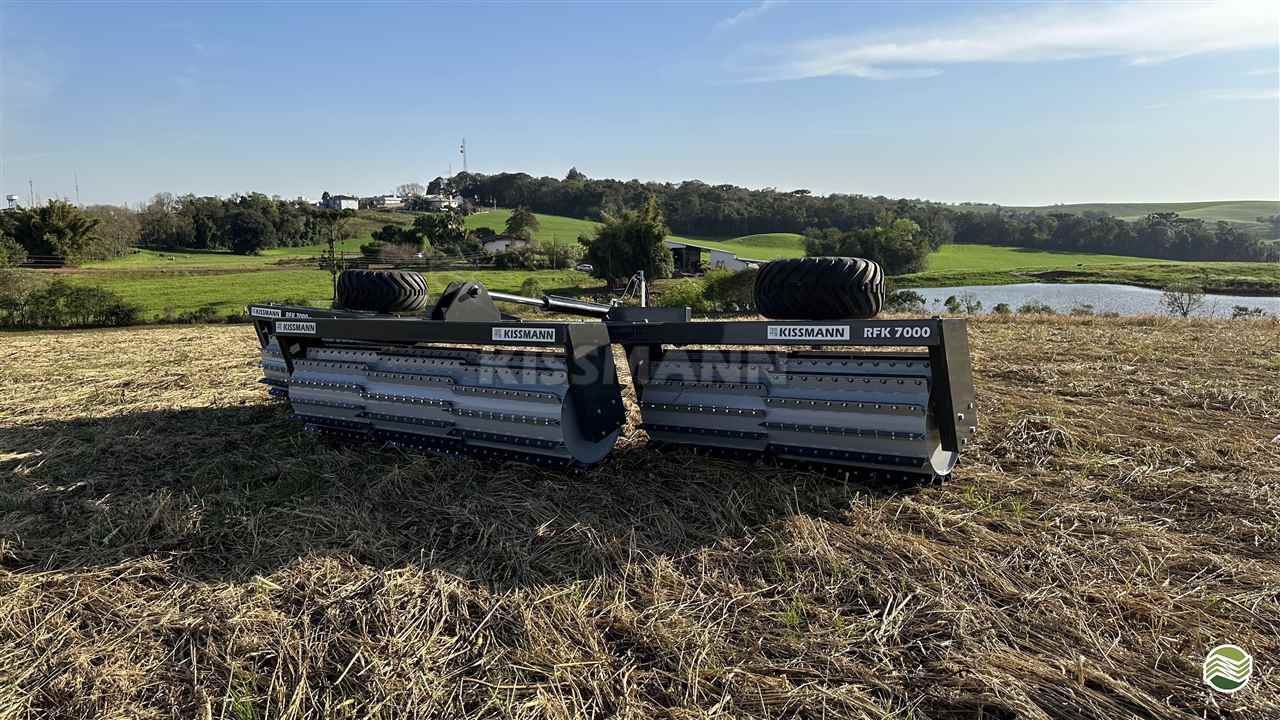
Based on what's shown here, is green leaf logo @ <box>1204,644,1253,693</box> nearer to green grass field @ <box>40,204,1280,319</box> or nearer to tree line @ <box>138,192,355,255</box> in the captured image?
green grass field @ <box>40,204,1280,319</box>

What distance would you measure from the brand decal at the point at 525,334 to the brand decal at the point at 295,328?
192 cm

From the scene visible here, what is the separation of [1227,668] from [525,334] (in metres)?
3.75

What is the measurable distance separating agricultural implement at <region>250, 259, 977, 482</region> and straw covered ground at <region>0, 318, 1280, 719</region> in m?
0.24

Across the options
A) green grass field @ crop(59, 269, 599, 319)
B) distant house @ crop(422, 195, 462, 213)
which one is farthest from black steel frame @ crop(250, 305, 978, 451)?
distant house @ crop(422, 195, 462, 213)

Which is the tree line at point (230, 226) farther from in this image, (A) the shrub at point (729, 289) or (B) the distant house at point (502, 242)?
(A) the shrub at point (729, 289)

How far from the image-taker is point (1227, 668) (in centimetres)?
250

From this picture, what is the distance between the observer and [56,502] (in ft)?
A: 14.4

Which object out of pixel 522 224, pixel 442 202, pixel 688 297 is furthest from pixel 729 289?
pixel 442 202

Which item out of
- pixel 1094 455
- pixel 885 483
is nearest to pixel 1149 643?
pixel 885 483

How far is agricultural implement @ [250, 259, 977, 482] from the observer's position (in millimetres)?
4008

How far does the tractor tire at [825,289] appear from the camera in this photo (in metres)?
4.03

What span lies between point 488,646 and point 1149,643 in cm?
261

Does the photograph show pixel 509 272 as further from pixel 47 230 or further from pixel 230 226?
pixel 230 226

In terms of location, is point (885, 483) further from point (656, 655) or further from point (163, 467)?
point (163, 467)
